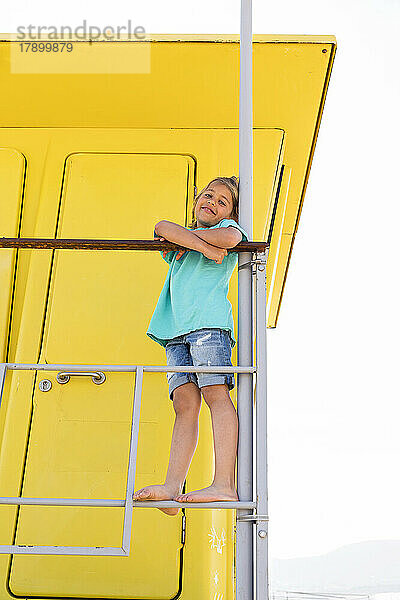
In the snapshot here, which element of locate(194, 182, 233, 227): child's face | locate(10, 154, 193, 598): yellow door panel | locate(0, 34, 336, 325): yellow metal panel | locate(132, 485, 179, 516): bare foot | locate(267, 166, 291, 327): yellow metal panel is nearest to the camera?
locate(132, 485, 179, 516): bare foot

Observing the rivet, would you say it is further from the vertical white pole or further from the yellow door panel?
the vertical white pole

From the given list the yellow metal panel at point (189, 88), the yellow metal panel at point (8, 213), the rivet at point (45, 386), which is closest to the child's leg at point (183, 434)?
the rivet at point (45, 386)

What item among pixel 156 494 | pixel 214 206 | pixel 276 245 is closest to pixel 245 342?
pixel 156 494

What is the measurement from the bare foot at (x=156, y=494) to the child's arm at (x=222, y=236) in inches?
32.1

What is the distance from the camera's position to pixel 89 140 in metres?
3.79

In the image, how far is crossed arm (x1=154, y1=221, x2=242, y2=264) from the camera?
2.32 metres

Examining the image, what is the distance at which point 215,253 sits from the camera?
7.68 feet

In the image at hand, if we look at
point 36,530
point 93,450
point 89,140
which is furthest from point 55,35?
point 36,530

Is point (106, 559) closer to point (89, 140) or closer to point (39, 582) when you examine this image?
point (39, 582)

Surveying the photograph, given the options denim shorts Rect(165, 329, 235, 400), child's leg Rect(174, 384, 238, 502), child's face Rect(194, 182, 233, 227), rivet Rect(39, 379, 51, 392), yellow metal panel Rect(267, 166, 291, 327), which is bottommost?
child's leg Rect(174, 384, 238, 502)

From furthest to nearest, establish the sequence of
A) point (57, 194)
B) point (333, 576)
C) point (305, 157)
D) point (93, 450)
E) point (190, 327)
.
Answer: point (333, 576) → point (305, 157) → point (57, 194) → point (93, 450) → point (190, 327)

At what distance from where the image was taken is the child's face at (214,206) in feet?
8.72

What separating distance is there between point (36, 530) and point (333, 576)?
240 inches

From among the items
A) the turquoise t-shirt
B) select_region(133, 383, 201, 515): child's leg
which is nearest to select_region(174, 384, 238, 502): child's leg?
select_region(133, 383, 201, 515): child's leg
